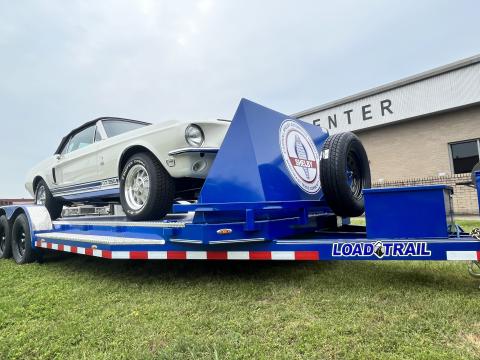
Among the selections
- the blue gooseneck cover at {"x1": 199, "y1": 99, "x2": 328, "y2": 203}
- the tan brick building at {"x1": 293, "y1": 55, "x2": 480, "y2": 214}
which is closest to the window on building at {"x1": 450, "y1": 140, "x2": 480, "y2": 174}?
the tan brick building at {"x1": 293, "y1": 55, "x2": 480, "y2": 214}

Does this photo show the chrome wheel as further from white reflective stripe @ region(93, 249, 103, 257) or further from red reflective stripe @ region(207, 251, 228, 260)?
red reflective stripe @ region(207, 251, 228, 260)

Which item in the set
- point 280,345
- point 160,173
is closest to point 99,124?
point 160,173

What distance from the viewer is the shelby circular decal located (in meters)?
3.57

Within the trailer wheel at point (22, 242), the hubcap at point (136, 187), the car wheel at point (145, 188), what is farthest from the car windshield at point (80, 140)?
the hubcap at point (136, 187)

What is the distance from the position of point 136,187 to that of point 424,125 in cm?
1130

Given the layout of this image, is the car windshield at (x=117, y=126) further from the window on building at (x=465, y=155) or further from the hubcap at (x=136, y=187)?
the window on building at (x=465, y=155)

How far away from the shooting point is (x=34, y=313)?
2.95 metres

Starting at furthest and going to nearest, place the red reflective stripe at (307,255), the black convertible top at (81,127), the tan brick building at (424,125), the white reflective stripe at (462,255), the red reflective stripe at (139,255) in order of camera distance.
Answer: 1. the tan brick building at (424,125)
2. the black convertible top at (81,127)
3. the red reflective stripe at (139,255)
4. the red reflective stripe at (307,255)
5. the white reflective stripe at (462,255)

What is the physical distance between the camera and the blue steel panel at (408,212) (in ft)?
8.82

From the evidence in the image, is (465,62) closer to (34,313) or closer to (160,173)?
(160,173)

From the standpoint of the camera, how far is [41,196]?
6.80 m

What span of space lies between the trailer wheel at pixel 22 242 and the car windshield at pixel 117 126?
1846mm

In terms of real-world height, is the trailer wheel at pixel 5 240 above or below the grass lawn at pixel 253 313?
above

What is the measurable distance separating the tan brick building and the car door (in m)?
9.33
